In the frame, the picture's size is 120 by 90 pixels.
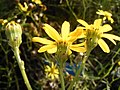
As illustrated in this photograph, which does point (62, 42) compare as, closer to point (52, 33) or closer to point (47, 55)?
point (52, 33)

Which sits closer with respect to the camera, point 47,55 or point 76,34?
point 76,34

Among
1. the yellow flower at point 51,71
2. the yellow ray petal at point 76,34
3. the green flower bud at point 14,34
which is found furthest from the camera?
the yellow flower at point 51,71

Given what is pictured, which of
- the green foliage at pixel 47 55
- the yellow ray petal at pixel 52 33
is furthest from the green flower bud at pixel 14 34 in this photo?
the green foliage at pixel 47 55

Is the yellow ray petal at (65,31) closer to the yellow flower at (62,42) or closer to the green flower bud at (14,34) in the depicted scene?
the yellow flower at (62,42)

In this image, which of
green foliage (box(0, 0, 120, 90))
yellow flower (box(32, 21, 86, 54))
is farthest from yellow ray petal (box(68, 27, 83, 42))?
green foliage (box(0, 0, 120, 90))

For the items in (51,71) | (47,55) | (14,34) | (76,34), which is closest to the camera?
(76,34)

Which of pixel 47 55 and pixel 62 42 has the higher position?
pixel 62 42

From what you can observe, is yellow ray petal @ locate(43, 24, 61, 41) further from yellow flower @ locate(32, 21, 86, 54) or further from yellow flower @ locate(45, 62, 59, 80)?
yellow flower @ locate(45, 62, 59, 80)

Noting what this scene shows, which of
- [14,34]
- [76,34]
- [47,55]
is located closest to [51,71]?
[47,55]

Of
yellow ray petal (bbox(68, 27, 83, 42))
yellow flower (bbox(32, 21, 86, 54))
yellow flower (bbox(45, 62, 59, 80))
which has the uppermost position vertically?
yellow ray petal (bbox(68, 27, 83, 42))

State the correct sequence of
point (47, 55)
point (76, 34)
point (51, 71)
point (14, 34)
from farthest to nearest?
point (47, 55) < point (51, 71) < point (14, 34) < point (76, 34)

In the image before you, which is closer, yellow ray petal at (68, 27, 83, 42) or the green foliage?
yellow ray petal at (68, 27, 83, 42)

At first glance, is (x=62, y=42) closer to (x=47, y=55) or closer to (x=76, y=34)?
(x=76, y=34)
